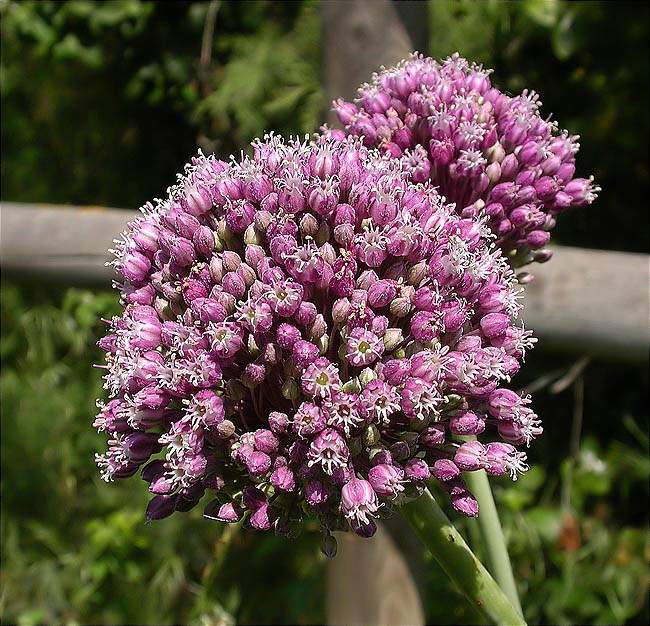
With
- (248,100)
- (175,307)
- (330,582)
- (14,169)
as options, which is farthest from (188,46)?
(175,307)

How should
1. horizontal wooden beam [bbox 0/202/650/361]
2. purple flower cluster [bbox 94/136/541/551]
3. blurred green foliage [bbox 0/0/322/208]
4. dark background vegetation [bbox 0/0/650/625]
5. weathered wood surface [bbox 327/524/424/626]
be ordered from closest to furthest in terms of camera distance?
1. purple flower cluster [bbox 94/136/541/551]
2. horizontal wooden beam [bbox 0/202/650/361]
3. weathered wood surface [bbox 327/524/424/626]
4. dark background vegetation [bbox 0/0/650/625]
5. blurred green foliage [bbox 0/0/322/208]

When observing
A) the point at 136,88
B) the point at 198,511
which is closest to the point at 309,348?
the point at 198,511

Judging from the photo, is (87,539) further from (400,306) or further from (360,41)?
(400,306)

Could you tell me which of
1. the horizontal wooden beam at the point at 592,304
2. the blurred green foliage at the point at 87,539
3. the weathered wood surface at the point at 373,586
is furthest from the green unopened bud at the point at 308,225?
the blurred green foliage at the point at 87,539

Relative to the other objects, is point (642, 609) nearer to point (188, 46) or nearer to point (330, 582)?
point (330, 582)

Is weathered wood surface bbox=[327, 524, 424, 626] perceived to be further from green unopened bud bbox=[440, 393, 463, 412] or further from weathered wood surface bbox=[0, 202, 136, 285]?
green unopened bud bbox=[440, 393, 463, 412]

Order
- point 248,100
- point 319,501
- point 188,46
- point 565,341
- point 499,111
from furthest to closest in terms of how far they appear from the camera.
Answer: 1. point 188,46
2. point 248,100
3. point 565,341
4. point 499,111
5. point 319,501

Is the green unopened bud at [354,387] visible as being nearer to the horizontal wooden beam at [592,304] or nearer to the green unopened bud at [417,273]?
the green unopened bud at [417,273]

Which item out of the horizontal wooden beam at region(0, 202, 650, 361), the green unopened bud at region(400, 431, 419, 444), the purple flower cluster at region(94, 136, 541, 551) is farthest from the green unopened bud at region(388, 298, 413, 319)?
the horizontal wooden beam at region(0, 202, 650, 361)
